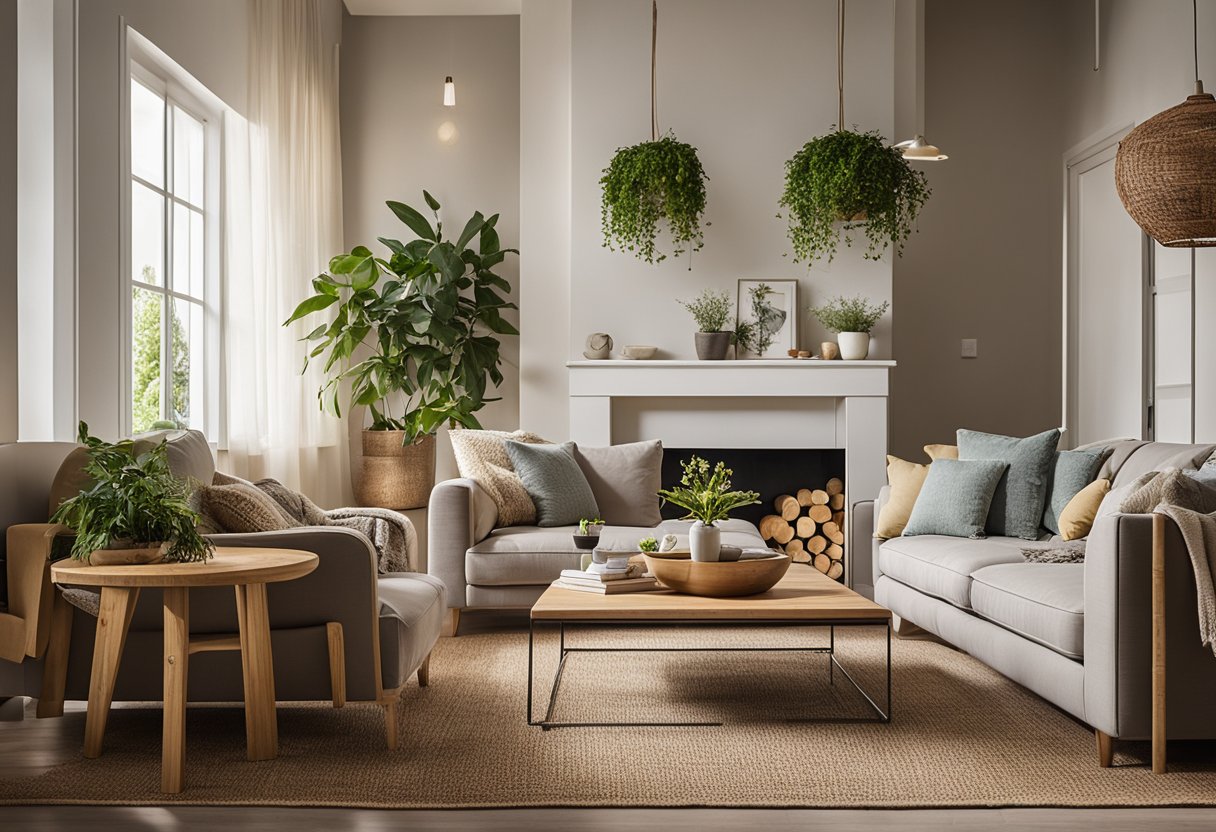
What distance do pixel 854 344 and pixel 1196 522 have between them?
9.63 feet

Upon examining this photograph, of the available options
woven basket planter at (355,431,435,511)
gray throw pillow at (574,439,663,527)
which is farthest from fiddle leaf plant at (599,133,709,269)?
woven basket planter at (355,431,435,511)

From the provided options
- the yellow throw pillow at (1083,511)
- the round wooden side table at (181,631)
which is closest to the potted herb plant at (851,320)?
the yellow throw pillow at (1083,511)

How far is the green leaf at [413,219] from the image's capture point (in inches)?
253

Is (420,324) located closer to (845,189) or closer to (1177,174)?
(845,189)

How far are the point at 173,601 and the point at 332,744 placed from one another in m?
0.62

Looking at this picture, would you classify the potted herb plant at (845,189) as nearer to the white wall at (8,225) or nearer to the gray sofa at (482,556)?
the gray sofa at (482,556)

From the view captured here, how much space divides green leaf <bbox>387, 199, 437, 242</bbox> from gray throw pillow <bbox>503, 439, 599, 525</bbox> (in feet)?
6.79

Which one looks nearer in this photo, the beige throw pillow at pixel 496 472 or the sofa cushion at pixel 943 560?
the sofa cushion at pixel 943 560

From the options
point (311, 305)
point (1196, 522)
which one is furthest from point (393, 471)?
point (1196, 522)

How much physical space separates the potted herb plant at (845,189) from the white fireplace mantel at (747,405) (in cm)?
65

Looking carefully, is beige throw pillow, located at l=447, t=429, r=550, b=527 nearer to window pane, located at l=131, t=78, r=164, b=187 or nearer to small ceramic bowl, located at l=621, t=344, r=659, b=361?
small ceramic bowl, located at l=621, t=344, r=659, b=361

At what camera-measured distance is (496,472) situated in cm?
476

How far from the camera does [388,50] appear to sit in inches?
268

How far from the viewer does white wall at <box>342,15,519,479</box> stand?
6.79 meters
